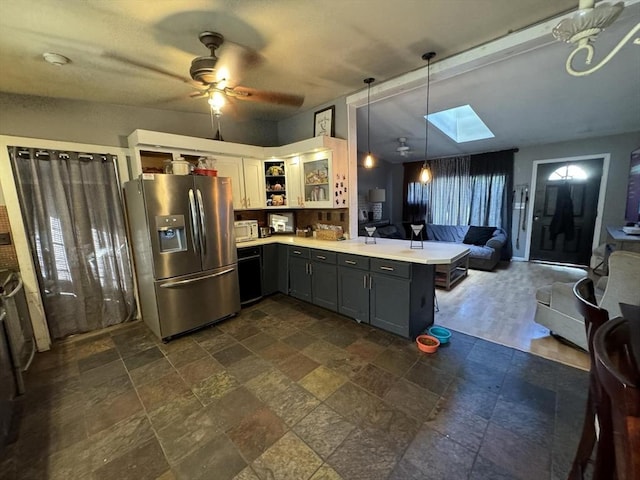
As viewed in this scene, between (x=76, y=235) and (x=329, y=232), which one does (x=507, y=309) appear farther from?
(x=76, y=235)

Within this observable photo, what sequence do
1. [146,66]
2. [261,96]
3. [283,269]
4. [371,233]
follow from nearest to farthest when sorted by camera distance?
[146,66] → [261,96] → [371,233] → [283,269]

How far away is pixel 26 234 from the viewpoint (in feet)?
8.57

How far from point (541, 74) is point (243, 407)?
4.52 m

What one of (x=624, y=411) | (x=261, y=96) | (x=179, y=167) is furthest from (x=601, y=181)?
(x=179, y=167)

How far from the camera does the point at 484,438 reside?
63.4 inches

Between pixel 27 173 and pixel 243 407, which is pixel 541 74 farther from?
pixel 27 173

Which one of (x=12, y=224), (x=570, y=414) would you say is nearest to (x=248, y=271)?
(x=12, y=224)

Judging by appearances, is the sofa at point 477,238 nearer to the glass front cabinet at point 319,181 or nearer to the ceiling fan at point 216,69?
the glass front cabinet at point 319,181

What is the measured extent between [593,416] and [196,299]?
3.15 metres

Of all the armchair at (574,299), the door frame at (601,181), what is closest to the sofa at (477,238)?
the door frame at (601,181)

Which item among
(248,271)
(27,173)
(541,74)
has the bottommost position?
(248,271)

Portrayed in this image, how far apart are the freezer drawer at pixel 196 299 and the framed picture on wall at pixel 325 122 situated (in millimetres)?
2199

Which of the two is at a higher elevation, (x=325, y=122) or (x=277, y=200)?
(x=325, y=122)

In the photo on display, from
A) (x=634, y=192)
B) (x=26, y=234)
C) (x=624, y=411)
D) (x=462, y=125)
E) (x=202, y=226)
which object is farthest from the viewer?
(x=462, y=125)
